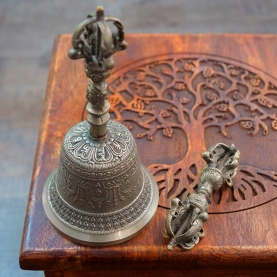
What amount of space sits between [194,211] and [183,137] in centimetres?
22

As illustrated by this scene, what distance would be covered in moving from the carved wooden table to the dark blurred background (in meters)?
0.49

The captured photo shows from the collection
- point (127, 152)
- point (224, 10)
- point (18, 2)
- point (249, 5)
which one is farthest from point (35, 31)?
point (127, 152)

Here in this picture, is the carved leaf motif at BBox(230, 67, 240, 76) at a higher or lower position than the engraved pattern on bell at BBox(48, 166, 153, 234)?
higher

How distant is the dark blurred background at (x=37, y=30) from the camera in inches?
52.4

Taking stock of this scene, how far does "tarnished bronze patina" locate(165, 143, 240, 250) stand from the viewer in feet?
2.10

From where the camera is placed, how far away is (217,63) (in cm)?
99

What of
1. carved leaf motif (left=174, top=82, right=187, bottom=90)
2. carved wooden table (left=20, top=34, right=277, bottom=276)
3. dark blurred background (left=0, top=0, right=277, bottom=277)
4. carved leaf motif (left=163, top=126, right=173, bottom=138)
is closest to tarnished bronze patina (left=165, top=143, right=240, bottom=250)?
carved wooden table (left=20, top=34, right=277, bottom=276)

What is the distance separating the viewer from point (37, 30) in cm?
179

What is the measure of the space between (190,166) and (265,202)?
0.15 meters

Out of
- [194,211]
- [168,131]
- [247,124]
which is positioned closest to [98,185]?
[194,211]

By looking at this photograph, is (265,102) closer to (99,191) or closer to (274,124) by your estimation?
(274,124)

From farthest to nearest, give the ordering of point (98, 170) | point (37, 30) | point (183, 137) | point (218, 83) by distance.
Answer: point (37, 30), point (218, 83), point (183, 137), point (98, 170)

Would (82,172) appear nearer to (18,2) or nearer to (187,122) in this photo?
(187,122)

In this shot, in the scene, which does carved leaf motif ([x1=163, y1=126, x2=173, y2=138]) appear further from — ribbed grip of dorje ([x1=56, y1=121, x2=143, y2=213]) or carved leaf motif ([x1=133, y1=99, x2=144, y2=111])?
ribbed grip of dorje ([x1=56, y1=121, x2=143, y2=213])
